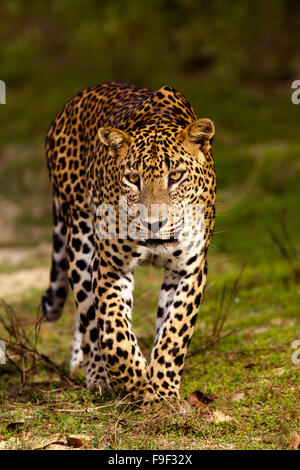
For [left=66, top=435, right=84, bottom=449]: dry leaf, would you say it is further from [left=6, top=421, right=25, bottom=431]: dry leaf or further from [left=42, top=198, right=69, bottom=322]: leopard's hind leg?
[left=42, top=198, right=69, bottom=322]: leopard's hind leg

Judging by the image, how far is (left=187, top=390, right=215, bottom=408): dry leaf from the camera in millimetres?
5164

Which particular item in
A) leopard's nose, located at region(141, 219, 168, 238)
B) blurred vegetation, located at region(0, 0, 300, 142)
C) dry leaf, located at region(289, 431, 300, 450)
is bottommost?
dry leaf, located at region(289, 431, 300, 450)

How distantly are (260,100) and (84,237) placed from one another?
36.3ft

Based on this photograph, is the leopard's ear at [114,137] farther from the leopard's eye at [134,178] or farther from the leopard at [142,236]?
the leopard's eye at [134,178]

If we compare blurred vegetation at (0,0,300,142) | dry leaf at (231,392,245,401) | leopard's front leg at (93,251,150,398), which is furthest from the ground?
blurred vegetation at (0,0,300,142)

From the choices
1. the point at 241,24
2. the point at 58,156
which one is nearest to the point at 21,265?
the point at 58,156

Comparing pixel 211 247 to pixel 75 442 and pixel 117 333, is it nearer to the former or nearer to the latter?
pixel 117 333

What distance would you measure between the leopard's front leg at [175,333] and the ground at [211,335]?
22cm

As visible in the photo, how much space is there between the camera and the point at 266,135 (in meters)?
15.1

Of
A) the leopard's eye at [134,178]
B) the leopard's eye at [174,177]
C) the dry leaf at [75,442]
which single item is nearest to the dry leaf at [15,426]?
the dry leaf at [75,442]

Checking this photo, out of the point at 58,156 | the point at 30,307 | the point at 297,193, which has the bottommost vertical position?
the point at 30,307

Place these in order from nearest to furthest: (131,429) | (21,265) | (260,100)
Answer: (131,429) < (21,265) < (260,100)

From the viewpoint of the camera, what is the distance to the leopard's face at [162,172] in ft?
15.3

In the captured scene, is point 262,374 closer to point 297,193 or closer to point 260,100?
point 297,193
